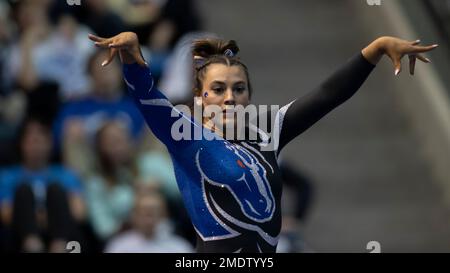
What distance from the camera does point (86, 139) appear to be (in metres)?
8.67

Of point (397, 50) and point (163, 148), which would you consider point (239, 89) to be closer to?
point (397, 50)

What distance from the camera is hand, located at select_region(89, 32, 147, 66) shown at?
4.56m

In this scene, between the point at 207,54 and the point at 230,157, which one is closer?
the point at 230,157

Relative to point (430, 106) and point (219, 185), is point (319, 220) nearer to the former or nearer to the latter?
point (430, 106)

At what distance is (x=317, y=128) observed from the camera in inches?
387

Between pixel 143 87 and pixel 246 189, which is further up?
pixel 143 87

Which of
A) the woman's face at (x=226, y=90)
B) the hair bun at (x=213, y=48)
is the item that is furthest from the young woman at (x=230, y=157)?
the hair bun at (x=213, y=48)

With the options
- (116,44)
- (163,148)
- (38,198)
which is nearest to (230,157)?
(116,44)

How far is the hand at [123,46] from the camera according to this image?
456 centimetres

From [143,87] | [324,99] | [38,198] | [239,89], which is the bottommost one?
[38,198]

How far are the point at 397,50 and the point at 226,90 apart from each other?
0.72 metres

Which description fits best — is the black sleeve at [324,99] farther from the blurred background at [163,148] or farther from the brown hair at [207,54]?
the blurred background at [163,148]

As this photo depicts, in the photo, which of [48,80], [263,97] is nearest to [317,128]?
[263,97]

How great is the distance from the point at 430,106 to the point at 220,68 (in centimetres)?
452
